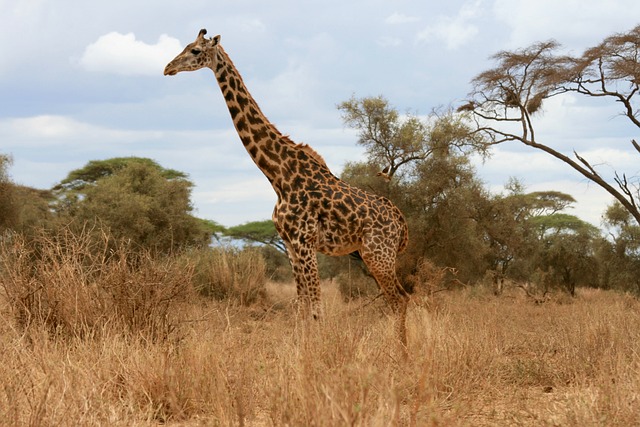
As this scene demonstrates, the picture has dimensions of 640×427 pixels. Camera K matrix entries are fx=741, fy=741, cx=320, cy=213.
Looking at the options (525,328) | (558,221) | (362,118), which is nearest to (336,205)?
(525,328)

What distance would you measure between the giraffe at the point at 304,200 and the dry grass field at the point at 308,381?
109 centimetres

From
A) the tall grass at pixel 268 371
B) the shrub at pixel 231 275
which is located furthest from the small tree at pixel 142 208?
the tall grass at pixel 268 371

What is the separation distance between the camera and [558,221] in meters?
31.0

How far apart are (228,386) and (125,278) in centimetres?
230

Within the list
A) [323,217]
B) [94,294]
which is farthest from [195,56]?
[94,294]

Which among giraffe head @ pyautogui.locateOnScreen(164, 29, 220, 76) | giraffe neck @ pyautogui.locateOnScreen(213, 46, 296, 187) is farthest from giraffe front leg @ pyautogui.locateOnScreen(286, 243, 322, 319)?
giraffe head @ pyautogui.locateOnScreen(164, 29, 220, 76)

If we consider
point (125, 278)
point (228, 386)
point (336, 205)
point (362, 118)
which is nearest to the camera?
point (228, 386)

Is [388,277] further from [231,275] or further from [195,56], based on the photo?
[231,275]

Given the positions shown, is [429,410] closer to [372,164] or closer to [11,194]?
[372,164]

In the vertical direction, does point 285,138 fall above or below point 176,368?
above

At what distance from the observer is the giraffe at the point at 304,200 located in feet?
25.7

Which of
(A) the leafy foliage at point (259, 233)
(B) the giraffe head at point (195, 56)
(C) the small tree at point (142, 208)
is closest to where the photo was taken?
(B) the giraffe head at point (195, 56)

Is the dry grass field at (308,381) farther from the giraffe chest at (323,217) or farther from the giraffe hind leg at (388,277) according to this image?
the giraffe chest at (323,217)

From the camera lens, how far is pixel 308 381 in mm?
4277
